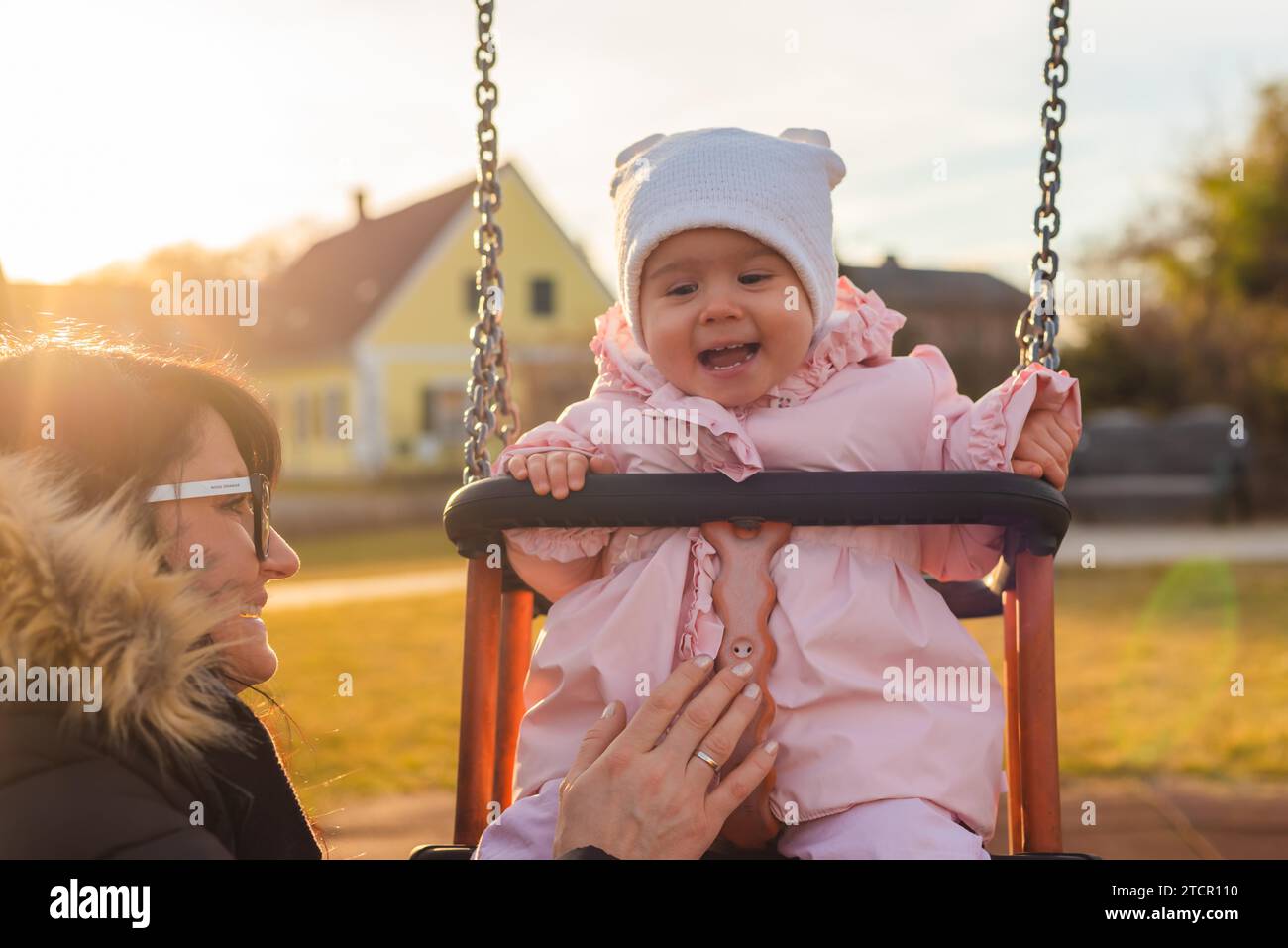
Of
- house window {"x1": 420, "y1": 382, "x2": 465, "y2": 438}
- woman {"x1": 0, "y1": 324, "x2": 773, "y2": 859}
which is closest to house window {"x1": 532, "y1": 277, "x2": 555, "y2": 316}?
house window {"x1": 420, "y1": 382, "x2": 465, "y2": 438}

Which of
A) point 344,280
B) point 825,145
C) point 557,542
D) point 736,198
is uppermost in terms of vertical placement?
point 344,280

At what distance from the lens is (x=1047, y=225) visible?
2023 mm

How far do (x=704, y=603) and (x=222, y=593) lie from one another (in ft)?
2.06

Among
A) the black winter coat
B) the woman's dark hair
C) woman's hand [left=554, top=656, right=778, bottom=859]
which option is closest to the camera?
the black winter coat

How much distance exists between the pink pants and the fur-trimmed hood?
51 centimetres

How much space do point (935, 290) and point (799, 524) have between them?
23.7 feet

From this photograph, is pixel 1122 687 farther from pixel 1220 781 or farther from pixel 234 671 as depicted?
pixel 234 671

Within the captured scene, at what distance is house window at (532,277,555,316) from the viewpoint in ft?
70.9

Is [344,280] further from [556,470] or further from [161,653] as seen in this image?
[161,653]

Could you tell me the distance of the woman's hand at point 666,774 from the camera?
4.78ft

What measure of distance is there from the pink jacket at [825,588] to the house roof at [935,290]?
1.06ft

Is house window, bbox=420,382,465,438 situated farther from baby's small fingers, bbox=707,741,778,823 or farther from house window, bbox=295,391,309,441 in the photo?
baby's small fingers, bbox=707,741,778,823

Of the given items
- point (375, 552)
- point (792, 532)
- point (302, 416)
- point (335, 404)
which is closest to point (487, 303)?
point (792, 532)
